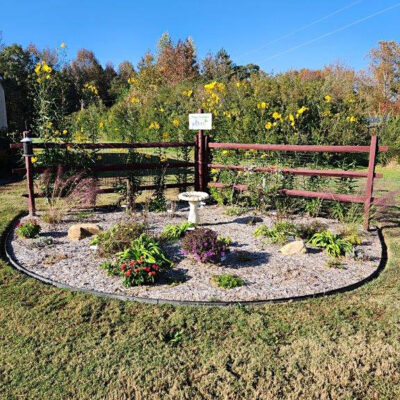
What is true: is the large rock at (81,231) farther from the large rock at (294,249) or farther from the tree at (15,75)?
the tree at (15,75)

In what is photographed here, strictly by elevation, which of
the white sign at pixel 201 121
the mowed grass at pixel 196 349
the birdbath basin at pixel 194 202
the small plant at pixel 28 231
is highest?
the white sign at pixel 201 121

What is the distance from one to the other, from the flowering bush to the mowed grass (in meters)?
0.36

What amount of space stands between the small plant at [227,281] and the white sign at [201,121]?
3.95 metres

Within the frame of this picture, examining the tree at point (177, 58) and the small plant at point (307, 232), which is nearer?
the small plant at point (307, 232)

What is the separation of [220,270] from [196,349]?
1.49 m

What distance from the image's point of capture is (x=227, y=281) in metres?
3.87

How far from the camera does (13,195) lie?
8.52 meters

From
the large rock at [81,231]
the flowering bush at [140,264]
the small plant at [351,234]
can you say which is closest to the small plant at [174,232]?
the flowering bush at [140,264]

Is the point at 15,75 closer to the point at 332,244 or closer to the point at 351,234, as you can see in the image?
the point at 351,234

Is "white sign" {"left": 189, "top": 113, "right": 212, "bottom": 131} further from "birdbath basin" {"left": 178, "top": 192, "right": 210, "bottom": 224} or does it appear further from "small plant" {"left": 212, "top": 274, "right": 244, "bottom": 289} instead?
"small plant" {"left": 212, "top": 274, "right": 244, "bottom": 289}

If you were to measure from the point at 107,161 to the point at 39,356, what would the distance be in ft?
36.6

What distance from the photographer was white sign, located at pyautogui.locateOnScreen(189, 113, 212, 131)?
23.8ft

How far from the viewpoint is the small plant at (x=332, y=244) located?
4.75 metres

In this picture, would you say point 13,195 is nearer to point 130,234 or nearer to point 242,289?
point 130,234
